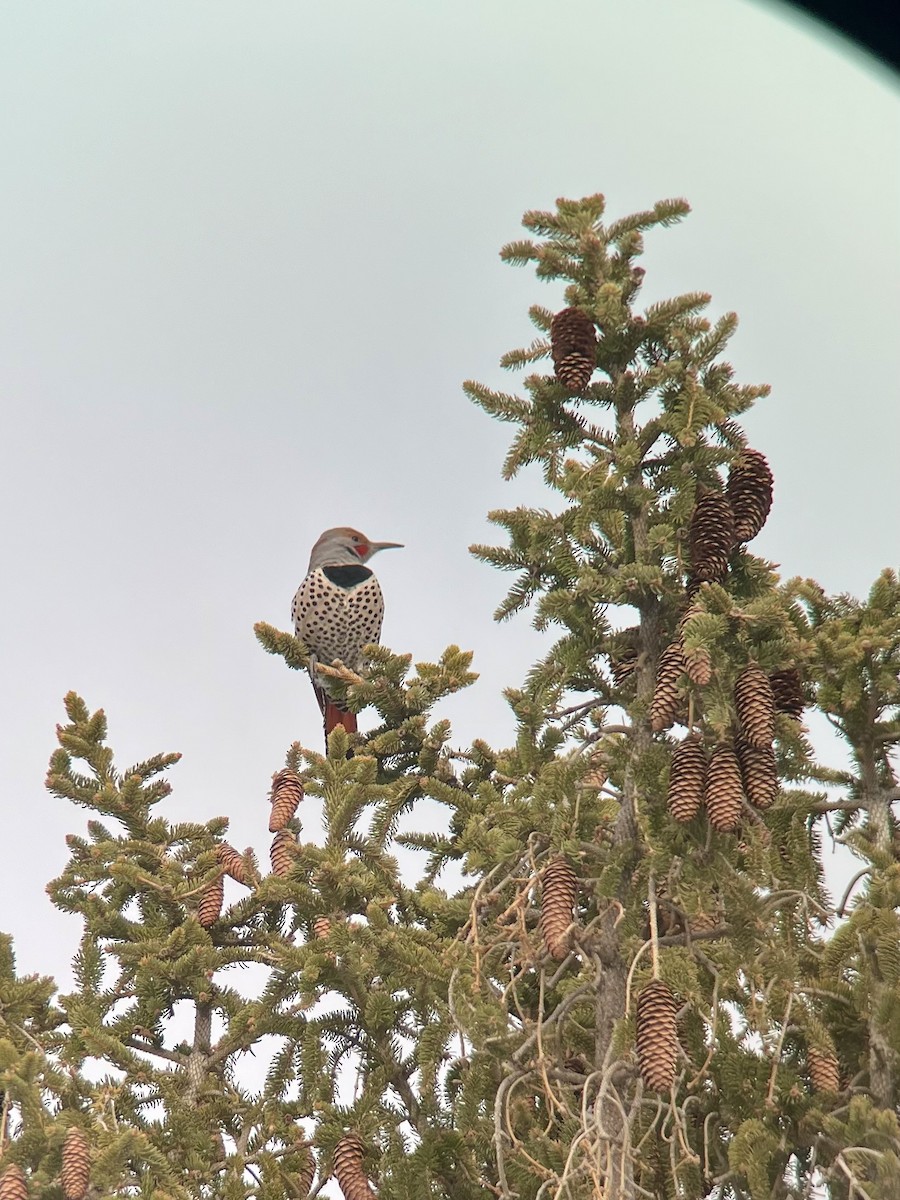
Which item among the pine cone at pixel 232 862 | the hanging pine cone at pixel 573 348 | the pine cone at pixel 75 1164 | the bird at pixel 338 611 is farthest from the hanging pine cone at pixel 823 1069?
the bird at pixel 338 611

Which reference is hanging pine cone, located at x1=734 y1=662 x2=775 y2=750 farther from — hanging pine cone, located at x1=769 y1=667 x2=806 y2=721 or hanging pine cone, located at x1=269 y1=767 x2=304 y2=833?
hanging pine cone, located at x1=269 y1=767 x2=304 y2=833

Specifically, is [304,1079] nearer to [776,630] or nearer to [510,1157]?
[510,1157]

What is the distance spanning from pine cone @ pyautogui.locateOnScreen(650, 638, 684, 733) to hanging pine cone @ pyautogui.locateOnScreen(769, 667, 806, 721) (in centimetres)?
46

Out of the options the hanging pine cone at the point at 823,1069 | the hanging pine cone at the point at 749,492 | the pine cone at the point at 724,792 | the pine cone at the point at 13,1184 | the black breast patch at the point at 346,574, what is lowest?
the pine cone at the point at 13,1184

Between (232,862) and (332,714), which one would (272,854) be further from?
(332,714)

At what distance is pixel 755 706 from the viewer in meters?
3.91

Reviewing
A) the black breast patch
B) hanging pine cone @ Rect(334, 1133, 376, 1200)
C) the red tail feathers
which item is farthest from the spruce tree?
the black breast patch

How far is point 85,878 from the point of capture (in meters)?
6.15

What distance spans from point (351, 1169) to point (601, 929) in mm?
1097

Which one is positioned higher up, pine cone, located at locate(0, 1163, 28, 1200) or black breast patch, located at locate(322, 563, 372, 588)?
black breast patch, located at locate(322, 563, 372, 588)

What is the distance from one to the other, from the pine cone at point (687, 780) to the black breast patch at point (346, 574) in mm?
4915

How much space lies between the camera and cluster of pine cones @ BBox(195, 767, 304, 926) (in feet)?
19.7

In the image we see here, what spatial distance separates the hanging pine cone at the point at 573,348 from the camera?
484cm

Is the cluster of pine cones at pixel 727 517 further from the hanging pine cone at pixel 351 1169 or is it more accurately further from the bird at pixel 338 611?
the bird at pixel 338 611
